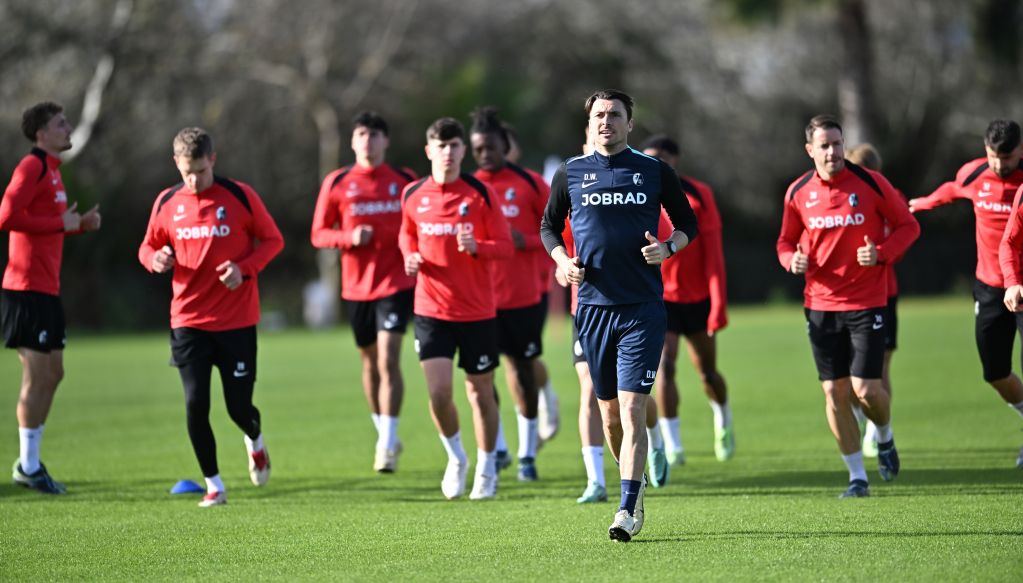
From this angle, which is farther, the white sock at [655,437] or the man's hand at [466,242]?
the white sock at [655,437]

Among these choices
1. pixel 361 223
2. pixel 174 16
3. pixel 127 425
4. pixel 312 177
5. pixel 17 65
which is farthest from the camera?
pixel 312 177

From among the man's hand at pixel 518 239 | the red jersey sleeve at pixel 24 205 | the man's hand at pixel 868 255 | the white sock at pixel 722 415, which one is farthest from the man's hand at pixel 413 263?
the white sock at pixel 722 415

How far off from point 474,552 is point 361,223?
4.28 metres

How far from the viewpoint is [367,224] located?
940 cm

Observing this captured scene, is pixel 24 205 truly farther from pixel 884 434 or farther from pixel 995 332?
pixel 995 332

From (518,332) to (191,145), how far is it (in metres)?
3.07

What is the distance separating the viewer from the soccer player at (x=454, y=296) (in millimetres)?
7738

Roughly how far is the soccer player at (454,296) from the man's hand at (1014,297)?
345 centimetres

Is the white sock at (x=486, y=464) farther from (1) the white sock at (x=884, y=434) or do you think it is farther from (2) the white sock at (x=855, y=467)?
(1) the white sock at (x=884, y=434)

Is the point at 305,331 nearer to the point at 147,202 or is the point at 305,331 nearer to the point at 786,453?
the point at 147,202

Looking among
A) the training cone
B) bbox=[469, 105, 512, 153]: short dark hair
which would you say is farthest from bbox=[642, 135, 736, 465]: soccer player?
the training cone

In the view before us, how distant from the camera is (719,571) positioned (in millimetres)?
5242

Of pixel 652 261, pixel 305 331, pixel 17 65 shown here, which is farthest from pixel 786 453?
pixel 17 65

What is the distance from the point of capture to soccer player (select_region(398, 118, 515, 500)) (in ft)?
25.4
